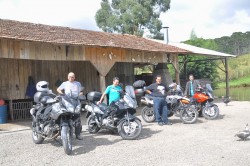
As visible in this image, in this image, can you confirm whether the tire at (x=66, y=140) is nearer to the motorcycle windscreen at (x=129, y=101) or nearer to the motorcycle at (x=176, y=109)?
the motorcycle windscreen at (x=129, y=101)

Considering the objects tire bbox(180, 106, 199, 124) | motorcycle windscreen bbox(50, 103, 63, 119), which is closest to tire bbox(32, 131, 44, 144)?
motorcycle windscreen bbox(50, 103, 63, 119)

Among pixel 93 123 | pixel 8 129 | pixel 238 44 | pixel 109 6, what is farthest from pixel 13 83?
pixel 238 44

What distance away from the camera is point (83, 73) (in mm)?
16094

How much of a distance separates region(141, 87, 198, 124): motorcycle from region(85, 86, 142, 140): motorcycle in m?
2.28

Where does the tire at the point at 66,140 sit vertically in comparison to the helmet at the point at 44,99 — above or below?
below

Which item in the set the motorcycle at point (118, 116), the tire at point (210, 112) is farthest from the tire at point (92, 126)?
the tire at point (210, 112)

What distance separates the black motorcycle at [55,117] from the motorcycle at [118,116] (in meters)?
1.07

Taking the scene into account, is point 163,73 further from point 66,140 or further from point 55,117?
point 66,140

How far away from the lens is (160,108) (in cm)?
959

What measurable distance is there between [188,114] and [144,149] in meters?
3.71

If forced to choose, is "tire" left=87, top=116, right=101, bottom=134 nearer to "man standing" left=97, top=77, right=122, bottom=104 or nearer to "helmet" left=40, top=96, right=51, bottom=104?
"man standing" left=97, top=77, right=122, bottom=104

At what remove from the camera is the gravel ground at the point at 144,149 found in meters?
5.52

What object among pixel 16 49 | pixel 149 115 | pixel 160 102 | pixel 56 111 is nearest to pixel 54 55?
pixel 16 49

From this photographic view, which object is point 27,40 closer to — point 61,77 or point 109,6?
point 61,77
